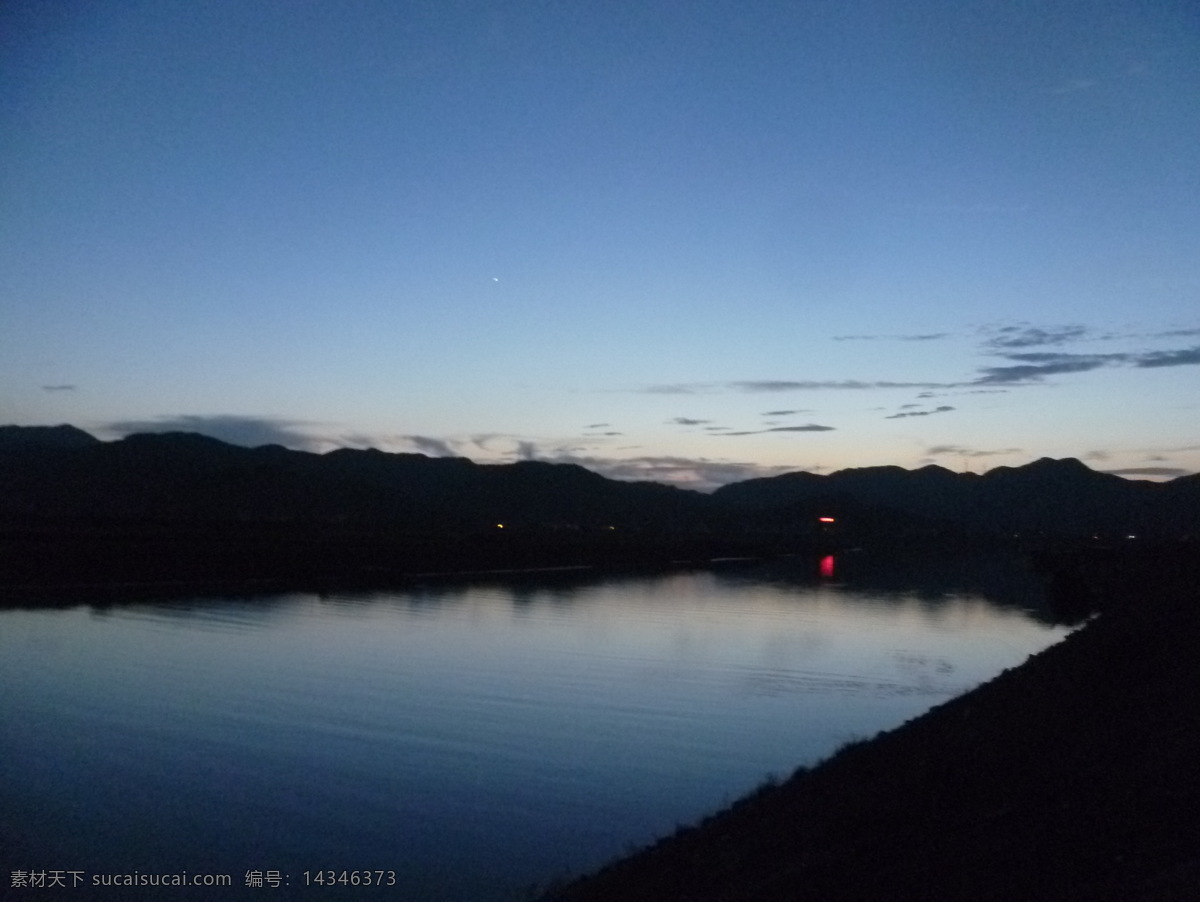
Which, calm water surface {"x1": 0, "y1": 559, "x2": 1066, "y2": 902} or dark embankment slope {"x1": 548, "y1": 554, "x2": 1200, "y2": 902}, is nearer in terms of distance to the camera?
dark embankment slope {"x1": 548, "y1": 554, "x2": 1200, "y2": 902}

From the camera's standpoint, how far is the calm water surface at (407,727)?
10.5m

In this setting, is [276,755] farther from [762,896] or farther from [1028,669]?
[1028,669]

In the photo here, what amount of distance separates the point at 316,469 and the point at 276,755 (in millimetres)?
176025

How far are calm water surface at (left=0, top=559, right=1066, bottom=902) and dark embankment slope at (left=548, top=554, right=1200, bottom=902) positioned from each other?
182 cm

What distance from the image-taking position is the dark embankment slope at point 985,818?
6.34 meters

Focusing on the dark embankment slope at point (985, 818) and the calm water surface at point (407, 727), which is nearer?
the dark embankment slope at point (985, 818)

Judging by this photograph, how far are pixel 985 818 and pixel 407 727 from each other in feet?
33.0

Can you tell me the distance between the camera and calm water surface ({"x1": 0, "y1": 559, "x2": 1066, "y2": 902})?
10531 mm

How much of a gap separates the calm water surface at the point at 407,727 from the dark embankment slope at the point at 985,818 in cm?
182

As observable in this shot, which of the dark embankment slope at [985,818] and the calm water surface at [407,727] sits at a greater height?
the dark embankment slope at [985,818]

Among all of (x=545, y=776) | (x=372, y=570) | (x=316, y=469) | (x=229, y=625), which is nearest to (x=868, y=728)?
(x=545, y=776)

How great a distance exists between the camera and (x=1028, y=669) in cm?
1809

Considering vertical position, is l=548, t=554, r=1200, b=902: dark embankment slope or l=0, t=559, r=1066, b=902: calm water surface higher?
l=548, t=554, r=1200, b=902: dark embankment slope

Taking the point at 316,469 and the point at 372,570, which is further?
the point at 316,469
